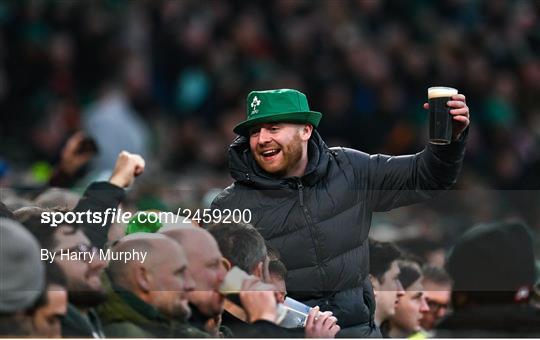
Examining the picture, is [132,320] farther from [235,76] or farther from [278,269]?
[235,76]

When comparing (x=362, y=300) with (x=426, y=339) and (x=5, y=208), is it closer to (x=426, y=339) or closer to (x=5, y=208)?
(x=426, y=339)

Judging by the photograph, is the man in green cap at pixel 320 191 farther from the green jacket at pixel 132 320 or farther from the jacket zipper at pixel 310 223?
the green jacket at pixel 132 320

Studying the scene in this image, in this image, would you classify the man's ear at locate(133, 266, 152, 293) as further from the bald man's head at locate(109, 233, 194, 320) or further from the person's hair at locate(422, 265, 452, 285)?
the person's hair at locate(422, 265, 452, 285)

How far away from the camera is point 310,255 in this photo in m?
5.34

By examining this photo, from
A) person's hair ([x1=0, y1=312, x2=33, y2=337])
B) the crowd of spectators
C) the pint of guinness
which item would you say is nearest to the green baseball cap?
the pint of guinness

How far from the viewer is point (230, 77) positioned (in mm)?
12344

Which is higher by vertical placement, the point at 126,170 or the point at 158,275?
the point at 126,170

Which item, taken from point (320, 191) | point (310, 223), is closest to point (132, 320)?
point (310, 223)

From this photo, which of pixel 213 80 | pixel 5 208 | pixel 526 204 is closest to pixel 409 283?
pixel 526 204

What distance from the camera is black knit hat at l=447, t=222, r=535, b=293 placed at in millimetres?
5523

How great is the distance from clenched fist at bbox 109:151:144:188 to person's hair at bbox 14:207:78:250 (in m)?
0.56

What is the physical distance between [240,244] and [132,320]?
1.60 ft

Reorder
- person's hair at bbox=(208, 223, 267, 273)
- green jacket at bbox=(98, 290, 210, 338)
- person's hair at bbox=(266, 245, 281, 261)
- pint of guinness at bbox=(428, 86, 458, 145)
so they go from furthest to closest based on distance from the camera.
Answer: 1. pint of guinness at bbox=(428, 86, 458, 145)
2. person's hair at bbox=(266, 245, 281, 261)
3. person's hair at bbox=(208, 223, 267, 273)
4. green jacket at bbox=(98, 290, 210, 338)

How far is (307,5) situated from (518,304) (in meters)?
7.92
